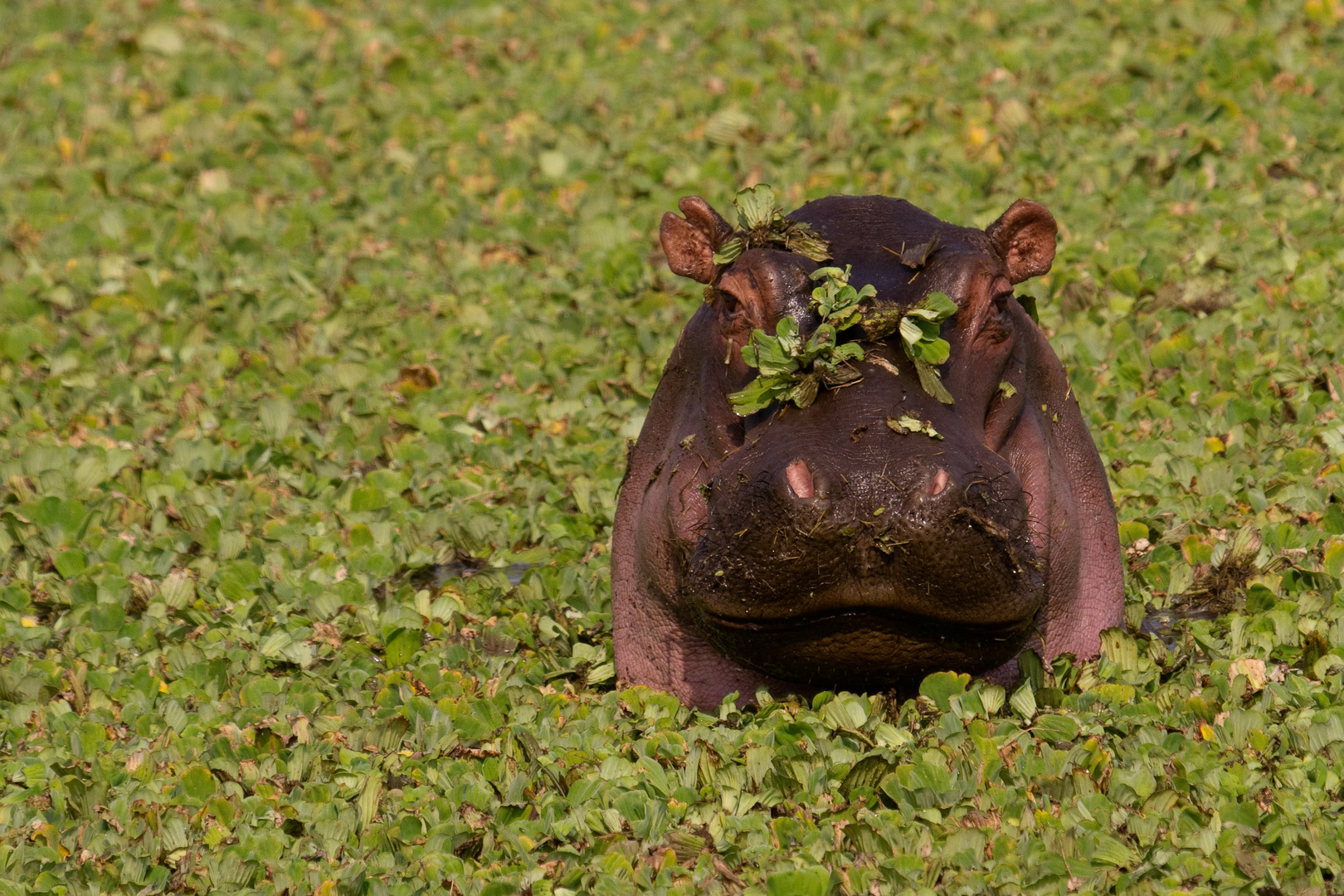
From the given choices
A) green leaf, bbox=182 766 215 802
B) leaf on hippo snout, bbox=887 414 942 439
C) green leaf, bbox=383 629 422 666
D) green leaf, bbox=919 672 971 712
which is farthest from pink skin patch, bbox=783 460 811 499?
green leaf, bbox=383 629 422 666

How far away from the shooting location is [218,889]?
513 cm

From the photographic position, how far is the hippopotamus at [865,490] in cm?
485

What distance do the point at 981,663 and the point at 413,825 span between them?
5.45ft

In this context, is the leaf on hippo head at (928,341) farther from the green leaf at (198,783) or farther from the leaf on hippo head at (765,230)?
the green leaf at (198,783)

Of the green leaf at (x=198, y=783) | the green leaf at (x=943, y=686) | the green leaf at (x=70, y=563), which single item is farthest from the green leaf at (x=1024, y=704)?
the green leaf at (x=70, y=563)

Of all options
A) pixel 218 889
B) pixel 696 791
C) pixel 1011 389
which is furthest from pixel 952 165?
pixel 218 889

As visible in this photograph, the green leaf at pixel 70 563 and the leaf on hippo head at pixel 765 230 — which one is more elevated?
the leaf on hippo head at pixel 765 230

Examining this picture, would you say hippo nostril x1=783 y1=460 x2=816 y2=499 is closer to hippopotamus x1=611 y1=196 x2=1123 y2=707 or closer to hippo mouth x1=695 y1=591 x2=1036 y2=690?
hippopotamus x1=611 y1=196 x2=1123 y2=707

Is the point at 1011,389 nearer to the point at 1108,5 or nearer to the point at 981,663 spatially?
the point at 981,663

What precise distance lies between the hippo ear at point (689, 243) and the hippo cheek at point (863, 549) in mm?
975

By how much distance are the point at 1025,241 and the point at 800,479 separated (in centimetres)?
153

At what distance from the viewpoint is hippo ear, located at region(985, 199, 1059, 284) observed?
5902mm

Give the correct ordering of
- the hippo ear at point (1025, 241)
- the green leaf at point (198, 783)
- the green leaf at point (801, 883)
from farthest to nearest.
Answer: the hippo ear at point (1025, 241)
the green leaf at point (198, 783)
the green leaf at point (801, 883)

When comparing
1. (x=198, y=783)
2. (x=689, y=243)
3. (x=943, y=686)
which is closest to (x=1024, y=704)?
(x=943, y=686)
